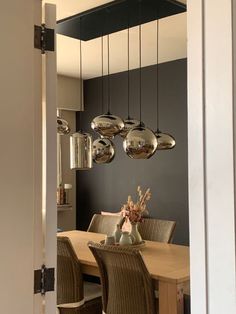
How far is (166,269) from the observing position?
2701 millimetres

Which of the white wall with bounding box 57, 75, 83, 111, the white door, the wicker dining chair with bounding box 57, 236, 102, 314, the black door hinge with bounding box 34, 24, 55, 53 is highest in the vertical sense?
the white wall with bounding box 57, 75, 83, 111

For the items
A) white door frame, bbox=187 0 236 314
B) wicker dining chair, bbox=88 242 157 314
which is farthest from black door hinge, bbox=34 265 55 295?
wicker dining chair, bbox=88 242 157 314

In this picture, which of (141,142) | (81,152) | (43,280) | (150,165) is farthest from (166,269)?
(150,165)

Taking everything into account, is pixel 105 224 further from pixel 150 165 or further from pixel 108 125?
pixel 108 125

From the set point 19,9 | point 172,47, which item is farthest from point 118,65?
point 19,9

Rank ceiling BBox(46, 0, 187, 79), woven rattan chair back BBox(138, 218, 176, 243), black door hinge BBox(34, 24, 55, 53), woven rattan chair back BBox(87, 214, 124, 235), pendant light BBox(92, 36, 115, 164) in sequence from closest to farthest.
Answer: black door hinge BBox(34, 24, 55, 53), pendant light BBox(92, 36, 115, 164), ceiling BBox(46, 0, 187, 79), woven rattan chair back BBox(138, 218, 176, 243), woven rattan chair back BBox(87, 214, 124, 235)

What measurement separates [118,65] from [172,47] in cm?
101

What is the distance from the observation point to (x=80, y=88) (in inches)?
240

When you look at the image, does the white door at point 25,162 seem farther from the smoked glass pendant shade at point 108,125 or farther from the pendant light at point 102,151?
the pendant light at point 102,151

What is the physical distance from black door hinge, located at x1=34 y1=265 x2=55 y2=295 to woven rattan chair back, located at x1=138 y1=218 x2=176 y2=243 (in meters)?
2.33

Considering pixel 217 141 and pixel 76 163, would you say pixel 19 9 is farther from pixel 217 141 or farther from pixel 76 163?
pixel 76 163

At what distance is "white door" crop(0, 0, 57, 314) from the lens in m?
1.45

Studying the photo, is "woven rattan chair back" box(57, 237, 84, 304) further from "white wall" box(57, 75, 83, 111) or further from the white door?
"white wall" box(57, 75, 83, 111)

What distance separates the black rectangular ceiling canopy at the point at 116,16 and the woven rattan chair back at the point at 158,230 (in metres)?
1.79
